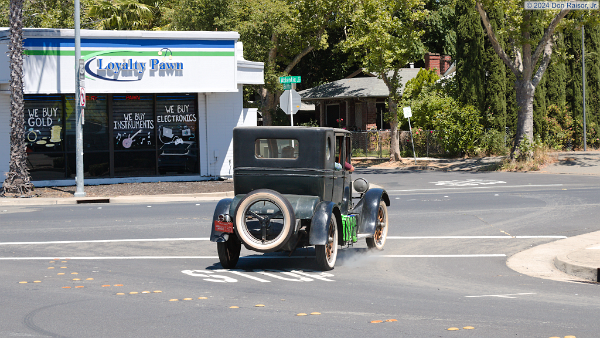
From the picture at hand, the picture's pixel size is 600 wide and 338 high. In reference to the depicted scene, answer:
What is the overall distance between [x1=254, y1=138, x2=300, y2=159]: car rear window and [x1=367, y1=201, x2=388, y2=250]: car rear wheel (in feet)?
6.85

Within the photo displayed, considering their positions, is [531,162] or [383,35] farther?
[383,35]

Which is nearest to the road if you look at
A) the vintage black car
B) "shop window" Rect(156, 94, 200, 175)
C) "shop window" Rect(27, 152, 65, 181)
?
the vintage black car

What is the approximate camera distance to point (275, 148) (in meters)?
9.34

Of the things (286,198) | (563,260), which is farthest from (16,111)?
(563,260)

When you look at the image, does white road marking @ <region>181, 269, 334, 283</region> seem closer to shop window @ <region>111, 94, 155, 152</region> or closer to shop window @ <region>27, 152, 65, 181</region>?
shop window @ <region>111, 94, 155, 152</region>

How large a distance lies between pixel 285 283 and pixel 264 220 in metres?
0.94

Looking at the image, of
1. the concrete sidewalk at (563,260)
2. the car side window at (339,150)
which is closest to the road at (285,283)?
the concrete sidewalk at (563,260)

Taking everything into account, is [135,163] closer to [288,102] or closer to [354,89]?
[288,102]

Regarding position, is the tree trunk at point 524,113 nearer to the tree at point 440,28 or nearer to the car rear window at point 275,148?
the car rear window at point 275,148

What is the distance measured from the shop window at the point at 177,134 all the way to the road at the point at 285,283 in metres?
8.31

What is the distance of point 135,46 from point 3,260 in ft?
46.2

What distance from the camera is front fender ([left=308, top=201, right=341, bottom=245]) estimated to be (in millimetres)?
8492

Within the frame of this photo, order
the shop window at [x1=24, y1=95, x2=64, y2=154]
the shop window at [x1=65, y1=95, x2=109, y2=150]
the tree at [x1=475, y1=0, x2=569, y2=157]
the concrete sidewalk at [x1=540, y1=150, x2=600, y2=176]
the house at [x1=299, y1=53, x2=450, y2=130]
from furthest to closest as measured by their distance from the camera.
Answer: the house at [x1=299, y1=53, x2=450, y2=130], the tree at [x1=475, y1=0, x2=569, y2=157], the concrete sidewalk at [x1=540, y1=150, x2=600, y2=176], the shop window at [x1=65, y1=95, x2=109, y2=150], the shop window at [x1=24, y1=95, x2=64, y2=154]

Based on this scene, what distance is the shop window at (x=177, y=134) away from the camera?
77.8ft
